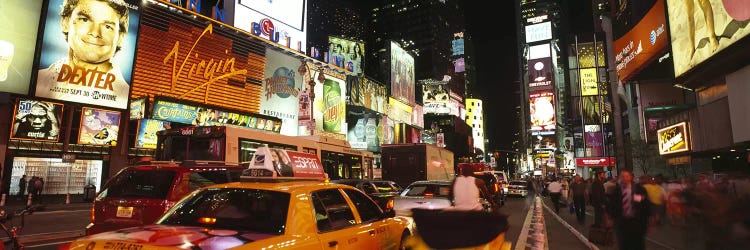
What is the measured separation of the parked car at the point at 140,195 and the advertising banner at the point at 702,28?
16.8 meters

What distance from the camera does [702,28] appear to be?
673 inches

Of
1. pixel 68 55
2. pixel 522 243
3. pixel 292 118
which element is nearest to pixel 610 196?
pixel 522 243

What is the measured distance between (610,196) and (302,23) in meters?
35.1

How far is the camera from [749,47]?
14344 mm

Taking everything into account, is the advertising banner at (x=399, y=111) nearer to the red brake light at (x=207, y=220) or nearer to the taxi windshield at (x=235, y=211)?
the taxi windshield at (x=235, y=211)

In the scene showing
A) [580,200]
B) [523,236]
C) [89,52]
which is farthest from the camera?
[89,52]

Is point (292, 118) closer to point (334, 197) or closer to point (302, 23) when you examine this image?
point (302, 23)

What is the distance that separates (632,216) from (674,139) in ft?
73.6

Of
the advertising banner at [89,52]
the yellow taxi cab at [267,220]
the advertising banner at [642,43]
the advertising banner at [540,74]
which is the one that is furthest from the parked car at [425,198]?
the advertising banner at [540,74]

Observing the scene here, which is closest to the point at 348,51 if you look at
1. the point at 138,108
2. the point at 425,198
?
the point at 138,108

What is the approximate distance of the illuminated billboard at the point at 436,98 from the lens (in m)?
87.6

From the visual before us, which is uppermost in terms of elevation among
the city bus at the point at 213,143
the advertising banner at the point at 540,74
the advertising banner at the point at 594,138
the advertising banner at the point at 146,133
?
the advertising banner at the point at 540,74

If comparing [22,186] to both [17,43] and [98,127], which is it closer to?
[98,127]

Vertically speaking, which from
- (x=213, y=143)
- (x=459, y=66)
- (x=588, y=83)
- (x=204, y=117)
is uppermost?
(x=459, y=66)
